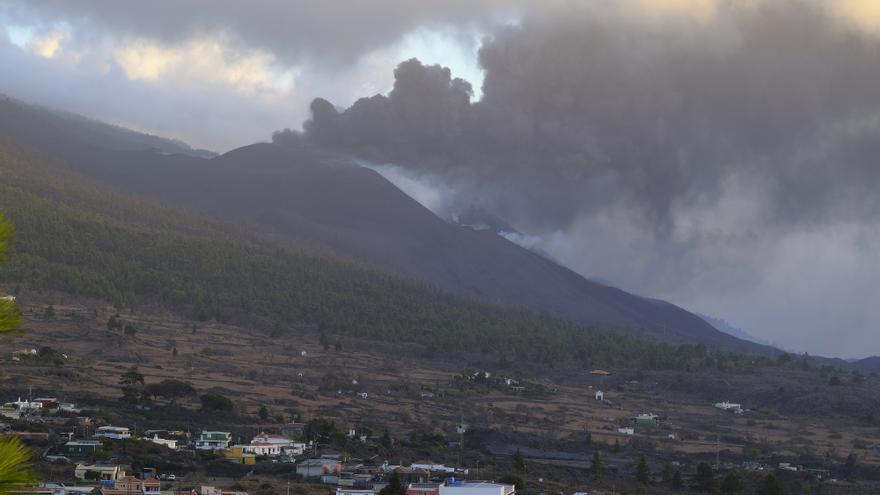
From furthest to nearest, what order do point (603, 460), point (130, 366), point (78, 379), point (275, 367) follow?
point (275, 367) < point (130, 366) < point (78, 379) < point (603, 460)

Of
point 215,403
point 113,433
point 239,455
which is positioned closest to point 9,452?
point 239,455

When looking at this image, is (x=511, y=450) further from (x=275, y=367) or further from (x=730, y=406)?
(x=730, y=406)

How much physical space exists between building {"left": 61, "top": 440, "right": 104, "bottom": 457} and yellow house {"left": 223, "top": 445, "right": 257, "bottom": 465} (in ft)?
20.1

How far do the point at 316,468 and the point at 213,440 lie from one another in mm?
8516

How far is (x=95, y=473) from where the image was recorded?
145ft

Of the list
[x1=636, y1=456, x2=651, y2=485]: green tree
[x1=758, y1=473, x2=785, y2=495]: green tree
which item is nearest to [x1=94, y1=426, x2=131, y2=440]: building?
[x1=636, y1=456, x2=651, y2=485]: green tree

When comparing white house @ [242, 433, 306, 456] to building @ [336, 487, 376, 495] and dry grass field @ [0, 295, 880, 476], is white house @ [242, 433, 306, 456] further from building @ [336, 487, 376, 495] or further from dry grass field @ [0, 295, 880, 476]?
building @ [336, 487, 376, 495]

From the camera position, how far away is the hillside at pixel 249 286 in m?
123

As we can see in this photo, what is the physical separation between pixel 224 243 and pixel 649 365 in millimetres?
54022

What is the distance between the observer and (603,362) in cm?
12444

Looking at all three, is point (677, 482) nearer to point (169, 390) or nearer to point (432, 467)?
point (432, 467)

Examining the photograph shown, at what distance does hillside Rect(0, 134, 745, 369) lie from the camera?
12269cm

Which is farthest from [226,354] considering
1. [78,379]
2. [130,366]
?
[78,379]

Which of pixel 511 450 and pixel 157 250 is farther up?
pixel 157 250
